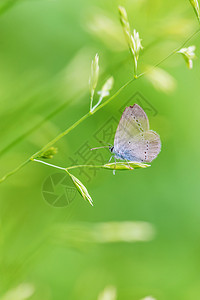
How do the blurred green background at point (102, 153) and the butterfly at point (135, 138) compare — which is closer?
the butterfly at point (135, 138)

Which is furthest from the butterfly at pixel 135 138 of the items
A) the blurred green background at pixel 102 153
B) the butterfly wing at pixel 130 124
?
the blurred green background at pixel 102 153

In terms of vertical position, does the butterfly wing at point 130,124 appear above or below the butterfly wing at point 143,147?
above

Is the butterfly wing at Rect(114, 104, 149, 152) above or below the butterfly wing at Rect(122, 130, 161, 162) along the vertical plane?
above

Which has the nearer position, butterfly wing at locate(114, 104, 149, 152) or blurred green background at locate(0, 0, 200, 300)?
butterfly wing at locate(114, 104, 149, 152)

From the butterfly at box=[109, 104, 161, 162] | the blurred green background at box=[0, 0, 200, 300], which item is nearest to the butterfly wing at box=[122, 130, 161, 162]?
the butterfly at box=[109, 104, 161, 162]

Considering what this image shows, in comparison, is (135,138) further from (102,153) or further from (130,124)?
(102,153)

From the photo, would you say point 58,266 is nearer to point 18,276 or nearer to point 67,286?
point 67,286

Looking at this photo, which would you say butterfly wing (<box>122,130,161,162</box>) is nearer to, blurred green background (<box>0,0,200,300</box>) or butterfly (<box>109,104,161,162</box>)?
butterfly (<box>109,104,161,162</box>)

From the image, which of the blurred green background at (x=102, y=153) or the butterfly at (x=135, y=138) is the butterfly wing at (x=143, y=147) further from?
the blurred green background at (x=102, y=153)
